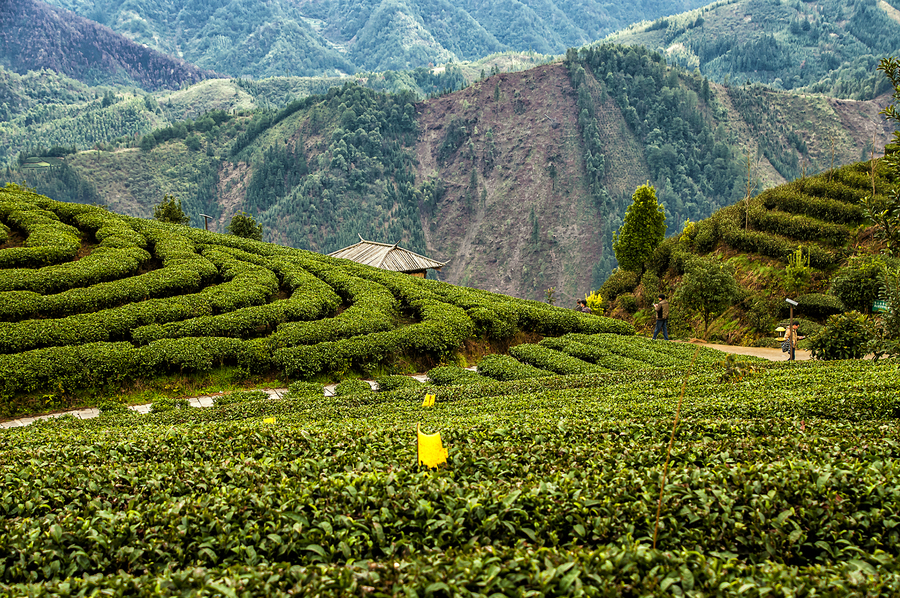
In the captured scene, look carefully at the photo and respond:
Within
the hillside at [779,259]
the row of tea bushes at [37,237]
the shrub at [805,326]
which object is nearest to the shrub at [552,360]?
the hillside at [779,259]

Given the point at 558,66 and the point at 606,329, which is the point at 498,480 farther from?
the point at 558,66

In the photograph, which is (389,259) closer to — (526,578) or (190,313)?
(190,313)

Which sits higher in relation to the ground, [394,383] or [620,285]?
[620,285]

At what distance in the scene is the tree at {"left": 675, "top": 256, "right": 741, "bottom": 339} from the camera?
23.3 metres

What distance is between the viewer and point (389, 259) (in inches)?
1353

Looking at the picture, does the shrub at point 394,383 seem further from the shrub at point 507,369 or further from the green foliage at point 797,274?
the green foliage at point 797,274

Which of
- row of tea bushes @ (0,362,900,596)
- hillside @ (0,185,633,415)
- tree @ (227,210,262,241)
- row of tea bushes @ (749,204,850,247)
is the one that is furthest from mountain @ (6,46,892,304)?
row of tea bushes @ (0,362,900,596)

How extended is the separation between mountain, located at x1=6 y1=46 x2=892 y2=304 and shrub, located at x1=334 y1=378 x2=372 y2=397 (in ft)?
289

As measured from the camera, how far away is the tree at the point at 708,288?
76.5ft

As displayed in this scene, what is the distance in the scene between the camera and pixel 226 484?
203 inches

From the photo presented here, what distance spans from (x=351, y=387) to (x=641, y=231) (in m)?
29.4

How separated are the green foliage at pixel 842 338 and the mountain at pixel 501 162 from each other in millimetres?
85868

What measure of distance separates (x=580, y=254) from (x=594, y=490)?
100 meters

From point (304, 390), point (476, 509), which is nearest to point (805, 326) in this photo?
point (304, 390)
